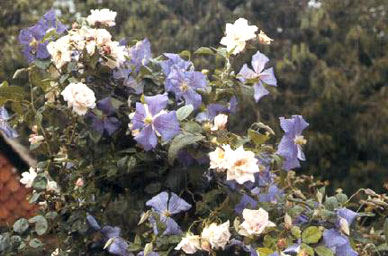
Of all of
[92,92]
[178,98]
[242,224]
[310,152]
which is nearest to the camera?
[242,224]

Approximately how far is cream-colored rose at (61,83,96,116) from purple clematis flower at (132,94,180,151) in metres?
0.11

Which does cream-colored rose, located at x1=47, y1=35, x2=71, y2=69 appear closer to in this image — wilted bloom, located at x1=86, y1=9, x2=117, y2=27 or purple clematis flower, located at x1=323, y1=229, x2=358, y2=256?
wilted bloom, located at x1=86, y1=9, x2=117, y2=27

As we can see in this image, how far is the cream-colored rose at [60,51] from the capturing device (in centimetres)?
137

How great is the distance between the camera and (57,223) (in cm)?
151

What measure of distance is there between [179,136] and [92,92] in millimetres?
206

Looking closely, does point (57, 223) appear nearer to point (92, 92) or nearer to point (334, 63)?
point (92, 92)

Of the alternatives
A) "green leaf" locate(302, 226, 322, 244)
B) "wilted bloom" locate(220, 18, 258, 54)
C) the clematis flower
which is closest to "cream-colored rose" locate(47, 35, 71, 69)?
the clematis flower

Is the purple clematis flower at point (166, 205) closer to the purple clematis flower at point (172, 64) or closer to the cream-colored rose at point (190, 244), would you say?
the cream-colored rose at point (190, 244)

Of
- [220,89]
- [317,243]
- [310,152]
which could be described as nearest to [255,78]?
[220,89]

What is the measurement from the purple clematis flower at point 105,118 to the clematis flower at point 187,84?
0.43 feet

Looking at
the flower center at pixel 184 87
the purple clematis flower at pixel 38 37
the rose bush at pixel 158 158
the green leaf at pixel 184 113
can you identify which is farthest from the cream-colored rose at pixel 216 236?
the purple clematis flower at pixel 38 37

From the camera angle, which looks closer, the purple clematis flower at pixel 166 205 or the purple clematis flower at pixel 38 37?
the purple clematis flower at pixel 166 205

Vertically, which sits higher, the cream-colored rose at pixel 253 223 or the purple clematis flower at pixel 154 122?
the purple clematis flower at pixel 154 122

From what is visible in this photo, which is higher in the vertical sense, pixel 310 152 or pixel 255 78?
pixel 255 78
